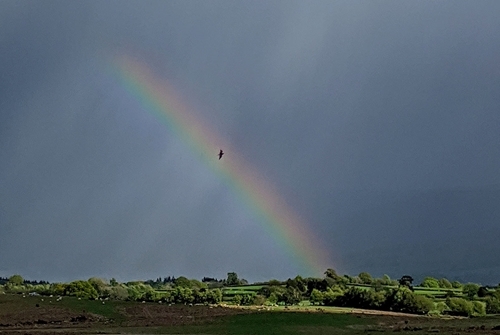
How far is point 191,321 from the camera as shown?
73062mm

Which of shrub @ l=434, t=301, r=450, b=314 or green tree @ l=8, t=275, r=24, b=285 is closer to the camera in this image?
shrub @ l=434, t=301, r=450, b=314

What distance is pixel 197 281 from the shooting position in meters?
136

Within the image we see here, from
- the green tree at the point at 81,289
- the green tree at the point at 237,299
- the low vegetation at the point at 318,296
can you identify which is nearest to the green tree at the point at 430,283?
the low vegetation at the point at 318,296

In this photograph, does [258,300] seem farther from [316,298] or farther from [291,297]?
[316,298]

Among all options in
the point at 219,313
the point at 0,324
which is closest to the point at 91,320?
the point at 0,324

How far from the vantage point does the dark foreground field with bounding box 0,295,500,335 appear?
6488 centimetres

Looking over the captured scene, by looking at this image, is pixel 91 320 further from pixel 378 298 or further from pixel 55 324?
pixel 378 298

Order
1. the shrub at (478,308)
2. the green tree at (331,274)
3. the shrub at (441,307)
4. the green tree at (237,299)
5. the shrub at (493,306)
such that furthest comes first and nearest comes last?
the green tree at (331,274)
the green tree at (237,299)
the shrub at (493,306)
the shrub at (441,307)
the shrub at (478,308)

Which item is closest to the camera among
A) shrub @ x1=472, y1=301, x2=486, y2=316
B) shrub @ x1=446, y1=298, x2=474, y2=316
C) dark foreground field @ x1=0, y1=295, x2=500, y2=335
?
dark foreground field @ x1=0, y1=295, x2=500, y2=335

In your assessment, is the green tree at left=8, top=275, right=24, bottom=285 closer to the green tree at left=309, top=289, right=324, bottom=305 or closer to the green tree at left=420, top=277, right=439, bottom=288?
the green tree at left=309, top=289, right=324, bottom=305

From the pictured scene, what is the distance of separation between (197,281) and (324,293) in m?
42.0

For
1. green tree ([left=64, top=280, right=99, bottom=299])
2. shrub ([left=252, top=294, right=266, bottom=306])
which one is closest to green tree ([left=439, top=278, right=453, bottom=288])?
shrub ([left=252, top=294, right=266, bottom=306])

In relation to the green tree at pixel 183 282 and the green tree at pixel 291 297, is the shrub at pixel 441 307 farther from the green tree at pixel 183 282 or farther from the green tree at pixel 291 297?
the green tree at pixel 183 282

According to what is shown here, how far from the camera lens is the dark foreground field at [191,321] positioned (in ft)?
213
